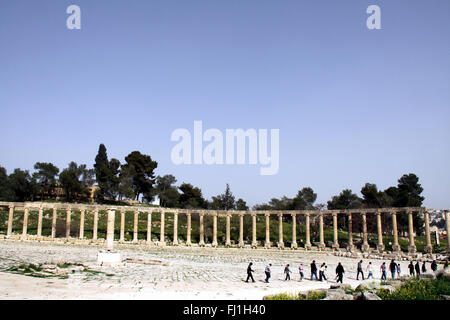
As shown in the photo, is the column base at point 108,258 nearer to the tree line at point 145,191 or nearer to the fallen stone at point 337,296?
the fallen stone at point 337,296

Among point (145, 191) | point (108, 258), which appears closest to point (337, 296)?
point (108, 258)

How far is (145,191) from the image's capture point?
113812 millimetres

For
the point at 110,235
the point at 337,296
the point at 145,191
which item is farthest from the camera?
the point at 145,191

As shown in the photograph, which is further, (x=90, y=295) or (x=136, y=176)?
(x=136, y=176)

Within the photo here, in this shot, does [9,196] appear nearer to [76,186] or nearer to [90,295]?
[76,186]

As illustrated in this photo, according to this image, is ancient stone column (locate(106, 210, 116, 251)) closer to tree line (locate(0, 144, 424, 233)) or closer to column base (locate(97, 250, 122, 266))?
column base (locate(97, 250, 122, 266))

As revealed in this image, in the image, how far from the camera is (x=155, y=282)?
71.4 ft

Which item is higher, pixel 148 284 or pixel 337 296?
pixel 337 296

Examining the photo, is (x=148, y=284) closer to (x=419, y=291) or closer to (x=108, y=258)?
(x=108, y=258)

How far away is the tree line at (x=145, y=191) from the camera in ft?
296

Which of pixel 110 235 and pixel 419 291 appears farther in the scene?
pixel 110 235

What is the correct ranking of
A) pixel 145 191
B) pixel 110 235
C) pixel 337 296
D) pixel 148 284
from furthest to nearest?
1. pixel 145 191
2. pixel 110 235
3. pixel 148 284
4. pixel 337 296

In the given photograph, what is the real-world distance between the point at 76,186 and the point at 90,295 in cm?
8486
